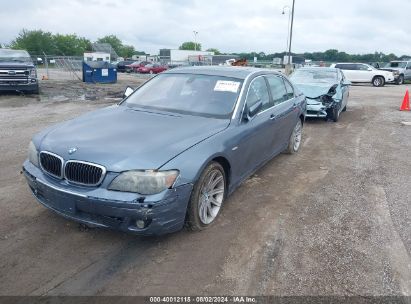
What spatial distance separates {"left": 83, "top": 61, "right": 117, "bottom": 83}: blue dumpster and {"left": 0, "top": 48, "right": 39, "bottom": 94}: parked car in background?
6.40m

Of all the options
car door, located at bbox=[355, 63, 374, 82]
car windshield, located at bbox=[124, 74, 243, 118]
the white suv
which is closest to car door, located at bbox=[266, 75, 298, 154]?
car windshield, located at bbox=[124, 74, 243, 118]

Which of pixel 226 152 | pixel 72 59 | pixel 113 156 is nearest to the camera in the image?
pixel 113 156

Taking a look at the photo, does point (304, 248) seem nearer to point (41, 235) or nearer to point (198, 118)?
point (198, 118)

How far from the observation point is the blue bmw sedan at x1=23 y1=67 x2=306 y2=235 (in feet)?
10.2

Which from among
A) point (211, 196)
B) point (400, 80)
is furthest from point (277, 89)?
point (400, 80)

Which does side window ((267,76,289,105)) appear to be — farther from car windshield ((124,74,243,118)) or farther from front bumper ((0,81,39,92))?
front bumper ((0,81,39,92))

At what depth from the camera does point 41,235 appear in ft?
11.9

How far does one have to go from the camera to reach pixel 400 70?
92.0 feet

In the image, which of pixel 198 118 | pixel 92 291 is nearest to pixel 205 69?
pixel 198 118

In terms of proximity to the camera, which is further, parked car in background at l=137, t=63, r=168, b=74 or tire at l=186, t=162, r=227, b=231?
parked car in background at l=137, t=63, r=168, b=74

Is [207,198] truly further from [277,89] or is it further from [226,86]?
[277,89]

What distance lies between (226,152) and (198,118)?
1.87 ft

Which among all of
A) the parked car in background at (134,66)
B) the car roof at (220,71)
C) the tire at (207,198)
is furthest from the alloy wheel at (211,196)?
the parked car in background at (134,66)

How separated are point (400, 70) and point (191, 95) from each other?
28.6 metres
